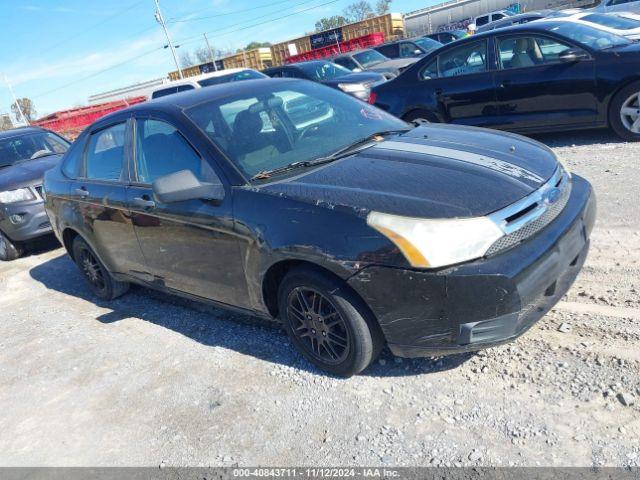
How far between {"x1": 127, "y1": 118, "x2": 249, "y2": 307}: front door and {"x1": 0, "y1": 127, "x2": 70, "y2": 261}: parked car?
3.93 m

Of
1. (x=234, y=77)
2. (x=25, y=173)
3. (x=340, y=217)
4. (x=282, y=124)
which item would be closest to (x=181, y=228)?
(x=282, y=124)

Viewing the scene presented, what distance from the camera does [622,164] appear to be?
5562mm

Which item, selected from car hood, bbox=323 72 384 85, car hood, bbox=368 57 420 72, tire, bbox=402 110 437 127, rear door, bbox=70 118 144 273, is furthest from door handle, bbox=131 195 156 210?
car hood, bbox=368 57 420 72

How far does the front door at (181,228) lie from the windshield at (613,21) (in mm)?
5989

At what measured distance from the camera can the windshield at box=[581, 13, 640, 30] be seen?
6.85 m

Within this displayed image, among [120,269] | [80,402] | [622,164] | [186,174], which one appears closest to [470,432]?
[186,174]

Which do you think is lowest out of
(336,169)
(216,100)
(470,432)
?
(470,432)

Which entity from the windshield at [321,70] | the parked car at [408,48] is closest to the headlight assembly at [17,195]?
the windshield at [321,70]

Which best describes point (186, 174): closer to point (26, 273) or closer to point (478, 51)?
point (26, 273)

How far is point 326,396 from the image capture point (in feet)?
10.1

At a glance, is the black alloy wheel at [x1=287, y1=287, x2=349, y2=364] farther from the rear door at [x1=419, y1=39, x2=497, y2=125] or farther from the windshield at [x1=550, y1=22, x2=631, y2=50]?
the windshield at [x1=550, y1=22, x2=631, y2=50]

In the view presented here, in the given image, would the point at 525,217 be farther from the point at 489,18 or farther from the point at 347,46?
the point at 347,46

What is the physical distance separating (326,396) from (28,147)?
25.0 ft

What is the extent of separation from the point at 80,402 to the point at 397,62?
14028 millimetres
